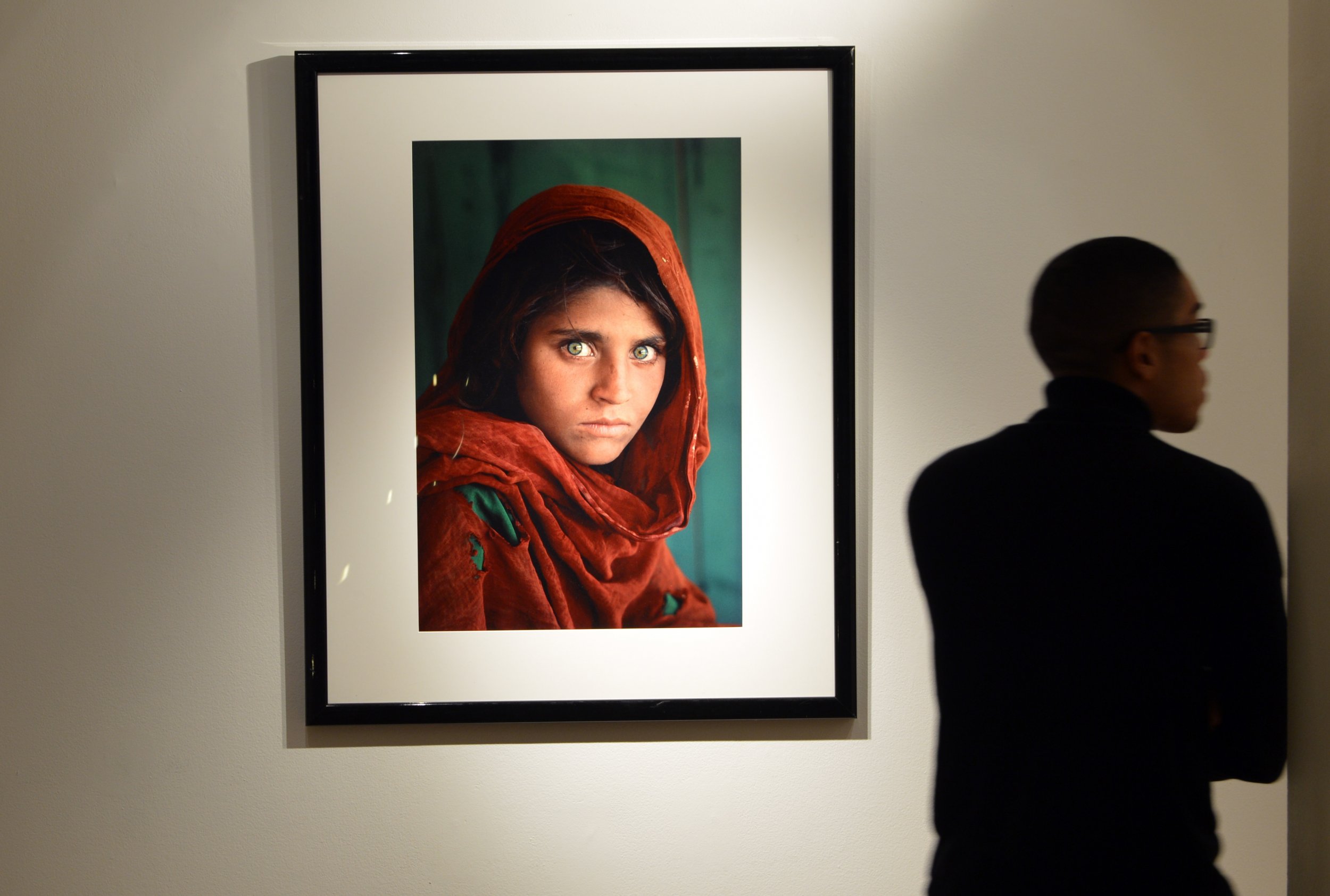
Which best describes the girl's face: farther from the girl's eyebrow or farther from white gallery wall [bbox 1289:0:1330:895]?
white gallery wall [bbox 1289:0:1330:895]

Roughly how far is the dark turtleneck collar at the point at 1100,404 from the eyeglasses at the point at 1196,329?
6 cm

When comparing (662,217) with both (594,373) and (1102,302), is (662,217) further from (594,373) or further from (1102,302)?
(1102,302)

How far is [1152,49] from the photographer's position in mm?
1147

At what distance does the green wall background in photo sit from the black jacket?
0.47 metres

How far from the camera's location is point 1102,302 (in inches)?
27.9

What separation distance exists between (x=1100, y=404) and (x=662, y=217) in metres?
0.65

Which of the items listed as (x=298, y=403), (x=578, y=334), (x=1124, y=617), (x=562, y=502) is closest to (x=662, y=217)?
(x=578, y=334)

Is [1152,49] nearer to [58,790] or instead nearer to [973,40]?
[973,40]

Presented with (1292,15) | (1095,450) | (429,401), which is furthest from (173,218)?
(1292,15)

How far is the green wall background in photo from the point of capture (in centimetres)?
114

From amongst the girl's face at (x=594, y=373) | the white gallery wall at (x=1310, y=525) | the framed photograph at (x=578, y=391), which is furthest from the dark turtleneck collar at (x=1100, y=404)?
the girl's face at (x=594, y=373)

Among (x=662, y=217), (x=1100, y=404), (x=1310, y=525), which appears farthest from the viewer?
(x=662, y=217)

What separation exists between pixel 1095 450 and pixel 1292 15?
869 mm

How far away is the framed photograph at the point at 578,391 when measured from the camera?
1.14m
